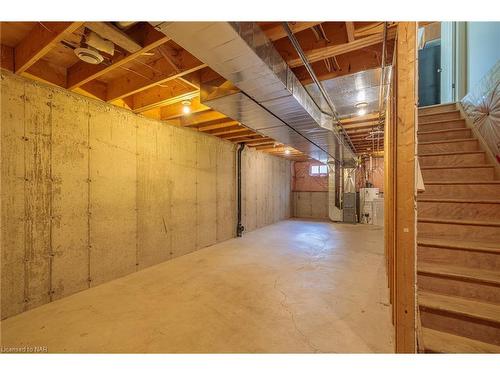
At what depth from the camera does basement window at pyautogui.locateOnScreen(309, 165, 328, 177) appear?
8.84 meters

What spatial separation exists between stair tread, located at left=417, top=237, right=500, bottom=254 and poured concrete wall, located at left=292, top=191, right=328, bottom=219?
6856 millimetres

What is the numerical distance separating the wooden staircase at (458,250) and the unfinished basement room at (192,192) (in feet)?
0.04

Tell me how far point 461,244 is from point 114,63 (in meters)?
3.30

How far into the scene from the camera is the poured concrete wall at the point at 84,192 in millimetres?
2162

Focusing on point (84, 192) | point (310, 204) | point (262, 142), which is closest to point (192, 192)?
point (84, 192)

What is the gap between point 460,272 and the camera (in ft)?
5.58

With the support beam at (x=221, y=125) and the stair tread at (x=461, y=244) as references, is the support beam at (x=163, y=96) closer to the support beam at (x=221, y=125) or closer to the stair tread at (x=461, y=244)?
the support beam at (x=221, y=125)

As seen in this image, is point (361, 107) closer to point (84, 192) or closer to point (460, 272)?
point (460, 272)

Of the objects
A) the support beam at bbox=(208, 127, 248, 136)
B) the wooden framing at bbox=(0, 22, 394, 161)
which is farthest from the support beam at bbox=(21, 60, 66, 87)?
the support beam at bbox=(208, 127, 248, 136)

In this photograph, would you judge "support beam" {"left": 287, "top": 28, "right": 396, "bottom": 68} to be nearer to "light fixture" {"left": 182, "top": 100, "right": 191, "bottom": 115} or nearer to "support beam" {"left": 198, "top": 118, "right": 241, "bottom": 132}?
"light fixture" {"left": 182, "top": 100, "right": 191, "bottom": 115}

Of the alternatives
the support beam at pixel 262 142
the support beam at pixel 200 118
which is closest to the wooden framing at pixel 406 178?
the support beam at pixel 200 118

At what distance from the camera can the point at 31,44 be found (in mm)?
1863
